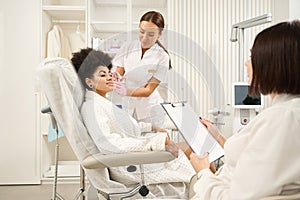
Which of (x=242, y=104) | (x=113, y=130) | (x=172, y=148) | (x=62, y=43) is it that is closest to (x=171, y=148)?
(x=172, y=148)

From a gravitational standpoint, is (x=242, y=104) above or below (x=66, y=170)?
above

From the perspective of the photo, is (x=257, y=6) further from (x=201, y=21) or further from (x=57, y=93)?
Result: (x=57, y=93)

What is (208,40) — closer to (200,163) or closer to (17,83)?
(17,83)

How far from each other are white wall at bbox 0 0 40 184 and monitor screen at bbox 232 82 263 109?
1828 mm

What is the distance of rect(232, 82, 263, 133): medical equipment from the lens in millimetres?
3445

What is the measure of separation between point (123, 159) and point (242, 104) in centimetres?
208

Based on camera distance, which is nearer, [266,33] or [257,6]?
[266,33]

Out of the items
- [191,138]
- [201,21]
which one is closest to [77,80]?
[191,138]

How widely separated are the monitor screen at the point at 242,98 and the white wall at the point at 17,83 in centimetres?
183

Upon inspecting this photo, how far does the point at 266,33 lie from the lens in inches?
38.5

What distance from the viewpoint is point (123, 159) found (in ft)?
5.31

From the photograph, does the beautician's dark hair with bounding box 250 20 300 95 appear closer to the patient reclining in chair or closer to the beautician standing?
the patient reclining in chair

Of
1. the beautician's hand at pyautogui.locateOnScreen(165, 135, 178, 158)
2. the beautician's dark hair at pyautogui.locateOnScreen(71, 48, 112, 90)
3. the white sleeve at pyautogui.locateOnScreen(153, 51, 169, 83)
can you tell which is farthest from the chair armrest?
the white sleeve at pyautogui.locateOnScreen(153, 51, 169, 83)

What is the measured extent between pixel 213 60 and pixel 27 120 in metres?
1.87
